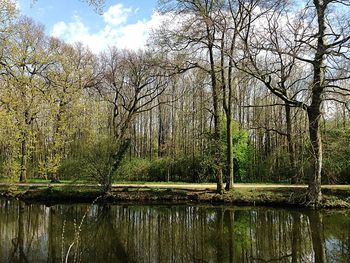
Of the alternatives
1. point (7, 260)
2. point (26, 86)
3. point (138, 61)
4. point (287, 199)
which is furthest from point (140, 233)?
point (138, 61)

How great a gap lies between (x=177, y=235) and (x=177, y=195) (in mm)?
7954

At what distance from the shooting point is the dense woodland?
899 cm

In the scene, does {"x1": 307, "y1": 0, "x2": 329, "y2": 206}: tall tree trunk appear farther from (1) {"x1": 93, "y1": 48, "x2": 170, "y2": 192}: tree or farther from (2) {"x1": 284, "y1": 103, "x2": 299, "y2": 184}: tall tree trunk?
(1) {"x1": 93, "y1": 48, "x2": 170, "y2": 192}: tree

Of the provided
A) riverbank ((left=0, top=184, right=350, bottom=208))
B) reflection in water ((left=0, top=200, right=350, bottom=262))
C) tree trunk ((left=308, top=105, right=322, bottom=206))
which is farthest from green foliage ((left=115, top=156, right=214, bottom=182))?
tree trunk ((left=308, top=105, right=322, bottom=206))

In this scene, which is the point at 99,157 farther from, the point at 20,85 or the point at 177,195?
the point at 20,85

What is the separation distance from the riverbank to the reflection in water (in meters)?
1.32

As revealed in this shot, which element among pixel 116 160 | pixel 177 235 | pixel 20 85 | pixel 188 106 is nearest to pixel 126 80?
pixel 188 106

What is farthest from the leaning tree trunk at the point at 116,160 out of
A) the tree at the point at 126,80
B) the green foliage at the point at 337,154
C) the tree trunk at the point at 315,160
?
the green foliage at the point at 337,154

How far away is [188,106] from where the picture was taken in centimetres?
3422

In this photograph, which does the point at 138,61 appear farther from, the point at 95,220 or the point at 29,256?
the point at 29,256

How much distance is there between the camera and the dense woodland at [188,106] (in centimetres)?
899

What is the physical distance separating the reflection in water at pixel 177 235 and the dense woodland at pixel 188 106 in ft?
7.37

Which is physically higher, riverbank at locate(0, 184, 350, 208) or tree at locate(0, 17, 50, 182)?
tree at locate(0, 17, 50, 182)

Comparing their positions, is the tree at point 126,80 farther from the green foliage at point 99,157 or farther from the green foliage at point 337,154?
the green foliage at point 337,154
